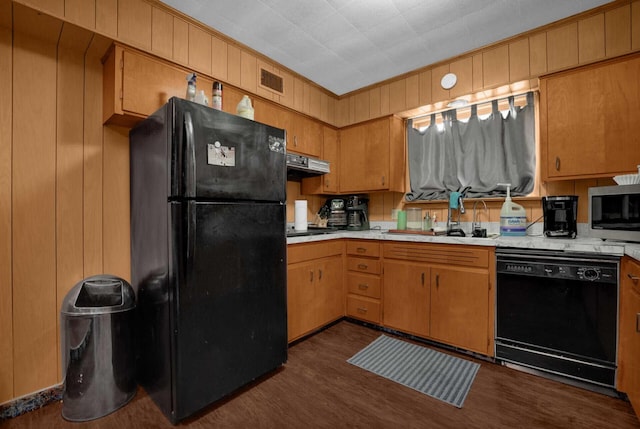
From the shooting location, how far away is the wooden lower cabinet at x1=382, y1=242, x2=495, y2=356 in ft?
7.00

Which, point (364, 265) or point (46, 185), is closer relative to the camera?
point (46, 185)

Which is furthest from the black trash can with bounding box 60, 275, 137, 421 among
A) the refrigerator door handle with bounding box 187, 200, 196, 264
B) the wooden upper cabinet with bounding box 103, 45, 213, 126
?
the wooden upper cabinet with bounding box 103, 45, 213, 126

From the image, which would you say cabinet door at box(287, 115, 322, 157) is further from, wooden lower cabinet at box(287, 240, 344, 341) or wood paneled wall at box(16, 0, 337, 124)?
wooden lower cabinet at box(287, 240, 344, 341)

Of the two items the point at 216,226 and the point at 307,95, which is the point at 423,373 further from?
the point at 307,95

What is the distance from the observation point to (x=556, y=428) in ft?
4.78

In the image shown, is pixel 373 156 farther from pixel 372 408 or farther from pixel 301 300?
pixel 372 408

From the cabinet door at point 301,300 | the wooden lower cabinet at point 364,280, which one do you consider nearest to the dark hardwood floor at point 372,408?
the cabinet door at point 301,300

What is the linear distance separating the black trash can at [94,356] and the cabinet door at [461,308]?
215 centimetres

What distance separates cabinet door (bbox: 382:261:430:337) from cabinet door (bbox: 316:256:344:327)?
438 millimetres

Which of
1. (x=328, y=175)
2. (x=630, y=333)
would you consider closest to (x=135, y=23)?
(x=328, y=175)

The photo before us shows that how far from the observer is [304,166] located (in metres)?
2.87

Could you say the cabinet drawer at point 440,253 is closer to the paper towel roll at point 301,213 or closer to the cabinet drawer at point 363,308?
the cabinet drawer at point 363,308

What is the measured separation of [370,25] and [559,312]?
94.9 inches

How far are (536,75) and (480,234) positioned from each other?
4.34 feet
